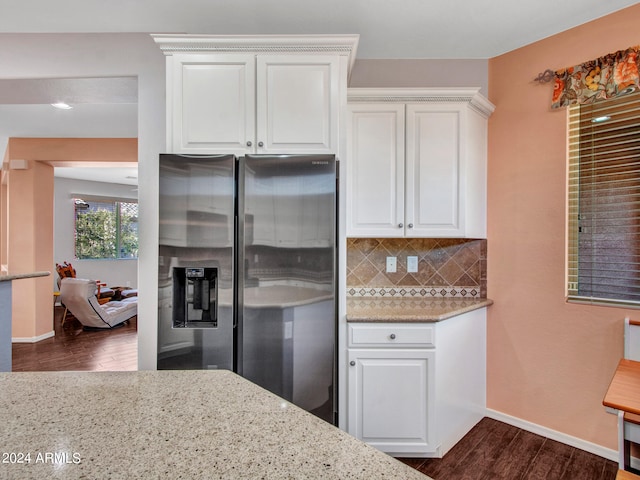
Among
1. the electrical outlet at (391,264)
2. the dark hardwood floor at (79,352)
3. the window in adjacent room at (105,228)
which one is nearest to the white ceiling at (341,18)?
the electrical outlet at (391,264)

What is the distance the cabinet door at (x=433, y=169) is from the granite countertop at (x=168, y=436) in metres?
1.72

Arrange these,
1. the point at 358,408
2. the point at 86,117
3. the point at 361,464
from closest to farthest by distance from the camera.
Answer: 1. the point at 361,464
2. the point at 358,408
3. the point at 86,117

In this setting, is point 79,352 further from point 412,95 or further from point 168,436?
point 412,95

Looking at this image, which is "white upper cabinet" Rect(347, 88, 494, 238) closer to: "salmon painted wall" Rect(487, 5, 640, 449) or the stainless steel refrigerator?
"salmon painted wall" Rect(487, 5, 640, 449)

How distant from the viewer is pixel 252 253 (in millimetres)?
1759

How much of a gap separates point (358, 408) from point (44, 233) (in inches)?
194

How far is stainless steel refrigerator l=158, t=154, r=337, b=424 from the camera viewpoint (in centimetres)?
175

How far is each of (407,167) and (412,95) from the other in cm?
47

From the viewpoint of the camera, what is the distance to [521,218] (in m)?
2.32

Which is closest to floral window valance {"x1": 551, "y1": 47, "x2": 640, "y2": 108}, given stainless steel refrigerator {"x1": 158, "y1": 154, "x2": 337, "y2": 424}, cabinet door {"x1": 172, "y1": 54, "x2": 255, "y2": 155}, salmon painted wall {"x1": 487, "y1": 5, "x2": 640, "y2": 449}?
salmon painted wall {"x1": 487, "y1": 5, "x2": 640, "y2": 449}

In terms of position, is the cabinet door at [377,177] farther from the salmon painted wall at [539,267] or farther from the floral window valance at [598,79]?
the floral window valance at [598,79]

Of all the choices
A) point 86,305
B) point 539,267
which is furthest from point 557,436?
point 86,305

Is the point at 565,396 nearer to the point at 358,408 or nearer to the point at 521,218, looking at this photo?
the point at 521,218

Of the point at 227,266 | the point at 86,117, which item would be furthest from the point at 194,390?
the point at 86,117
